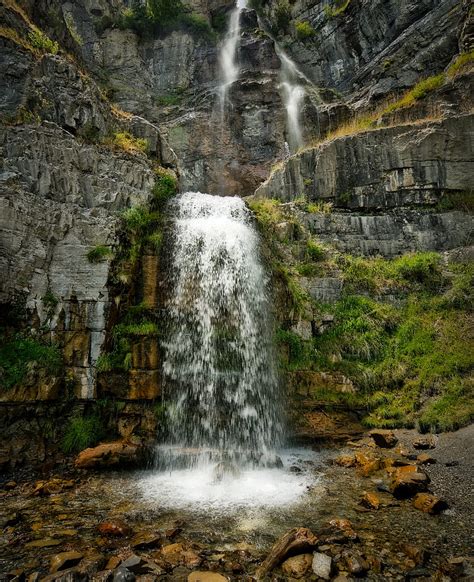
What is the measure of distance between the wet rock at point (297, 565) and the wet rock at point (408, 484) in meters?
2.33

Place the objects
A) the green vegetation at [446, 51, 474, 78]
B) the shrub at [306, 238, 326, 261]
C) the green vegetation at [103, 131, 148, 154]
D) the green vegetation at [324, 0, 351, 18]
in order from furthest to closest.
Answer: the green vegetation at [324, 0, 351, 18] → the green vegetation at [446, 51, 474, 78] → the shrub at [306, 238, 326, 261] → the green vegetation at [103, 131, 148, 154]

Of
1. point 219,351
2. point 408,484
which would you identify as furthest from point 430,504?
point 219,351

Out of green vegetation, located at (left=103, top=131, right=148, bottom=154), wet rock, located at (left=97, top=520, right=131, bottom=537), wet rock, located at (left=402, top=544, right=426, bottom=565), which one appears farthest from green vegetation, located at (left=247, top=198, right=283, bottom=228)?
wet rock, located at (left=402, top=544, right=426, bottom=565)

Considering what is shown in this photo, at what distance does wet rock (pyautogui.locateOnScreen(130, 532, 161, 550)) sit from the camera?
4742 mm

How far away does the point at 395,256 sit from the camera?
13.6 meters

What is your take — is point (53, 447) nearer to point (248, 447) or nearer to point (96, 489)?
point (96, 489)

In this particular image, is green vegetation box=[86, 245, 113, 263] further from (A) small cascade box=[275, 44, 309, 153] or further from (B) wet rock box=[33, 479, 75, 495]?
(A) small cascade box=[275, 44, 309, 153]

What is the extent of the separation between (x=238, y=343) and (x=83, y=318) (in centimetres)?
407

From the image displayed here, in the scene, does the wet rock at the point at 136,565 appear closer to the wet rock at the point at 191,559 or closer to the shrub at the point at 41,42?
the wet rock at the point at 191,559

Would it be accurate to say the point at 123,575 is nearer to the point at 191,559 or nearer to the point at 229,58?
the point at 191,559

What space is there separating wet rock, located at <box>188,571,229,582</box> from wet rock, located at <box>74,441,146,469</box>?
13.4ft

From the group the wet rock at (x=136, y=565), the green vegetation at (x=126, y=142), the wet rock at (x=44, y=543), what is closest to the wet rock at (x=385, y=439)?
the wet rock at (x=136, y=565)

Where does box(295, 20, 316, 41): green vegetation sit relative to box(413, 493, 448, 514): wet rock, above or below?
above

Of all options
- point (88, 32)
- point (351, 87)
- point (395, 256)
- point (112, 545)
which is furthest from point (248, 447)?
point (88, 32)
